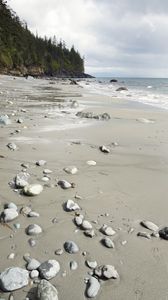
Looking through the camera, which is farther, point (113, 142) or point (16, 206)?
point (113, 142)

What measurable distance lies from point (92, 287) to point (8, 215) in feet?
3.72

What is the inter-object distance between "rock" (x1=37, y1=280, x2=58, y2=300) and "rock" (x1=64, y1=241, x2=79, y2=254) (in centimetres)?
45

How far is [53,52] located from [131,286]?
130225 millimetres

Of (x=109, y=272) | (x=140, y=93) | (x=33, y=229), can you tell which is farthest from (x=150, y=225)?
(x=140, y=93)

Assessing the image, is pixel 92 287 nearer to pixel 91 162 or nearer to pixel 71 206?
pixel 71 206

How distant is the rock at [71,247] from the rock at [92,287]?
333 mm

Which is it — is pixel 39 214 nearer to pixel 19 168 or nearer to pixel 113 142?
pixel 19 168

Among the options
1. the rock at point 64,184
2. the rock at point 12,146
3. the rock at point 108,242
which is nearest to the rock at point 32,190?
the rock at point 64,184

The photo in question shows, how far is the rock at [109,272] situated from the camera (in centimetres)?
212

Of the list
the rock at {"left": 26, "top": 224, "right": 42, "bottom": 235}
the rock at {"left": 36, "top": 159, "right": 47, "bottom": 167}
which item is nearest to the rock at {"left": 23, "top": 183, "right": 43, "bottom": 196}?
the rock at {"left": 26, "top": 224, "right": 42, "bottom": 235}

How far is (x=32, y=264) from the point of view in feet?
7.07

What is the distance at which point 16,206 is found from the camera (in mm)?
2992

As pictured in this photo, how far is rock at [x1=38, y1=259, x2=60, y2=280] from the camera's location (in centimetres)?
207

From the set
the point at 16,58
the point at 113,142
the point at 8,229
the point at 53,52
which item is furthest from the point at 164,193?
the point at 53,52
